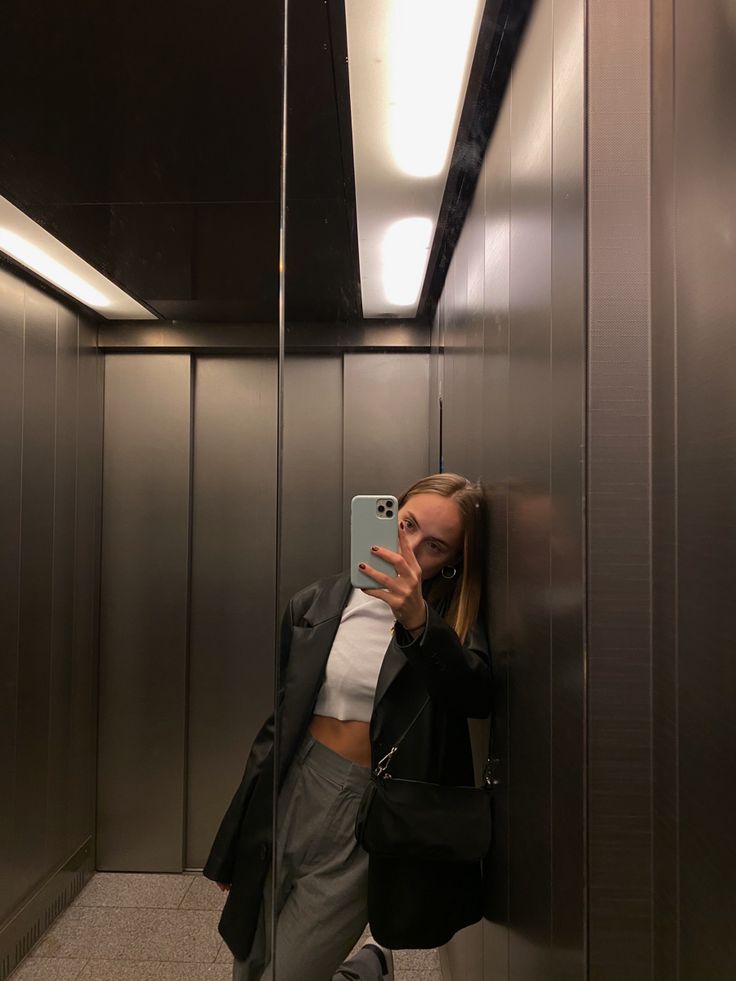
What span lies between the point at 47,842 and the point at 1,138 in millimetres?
1913

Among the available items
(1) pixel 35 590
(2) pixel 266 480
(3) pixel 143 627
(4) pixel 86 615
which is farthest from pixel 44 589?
(2) pixel 266 480

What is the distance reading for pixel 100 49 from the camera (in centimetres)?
160

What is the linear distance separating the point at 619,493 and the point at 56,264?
1.58 metres

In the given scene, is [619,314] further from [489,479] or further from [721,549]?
[489,479]

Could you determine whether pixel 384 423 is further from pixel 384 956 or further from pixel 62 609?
pixel 384 956

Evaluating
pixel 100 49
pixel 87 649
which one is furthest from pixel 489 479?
pixel 100 49

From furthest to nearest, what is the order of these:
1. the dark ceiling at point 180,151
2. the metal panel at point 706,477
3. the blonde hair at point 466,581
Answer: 1. the dark ceiling at point 180,151
2. the blonde hair at point 466,581
3. the metal panel at point 706,477

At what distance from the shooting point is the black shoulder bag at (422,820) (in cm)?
Result: 118

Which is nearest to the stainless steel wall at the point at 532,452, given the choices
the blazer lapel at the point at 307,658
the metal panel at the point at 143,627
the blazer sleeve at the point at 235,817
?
the blazer lapel at the point at 307,658

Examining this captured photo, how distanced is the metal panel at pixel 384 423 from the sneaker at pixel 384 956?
801 millimetres

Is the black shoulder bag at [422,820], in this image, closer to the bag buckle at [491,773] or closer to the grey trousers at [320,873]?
the bag buckle at [491,773]

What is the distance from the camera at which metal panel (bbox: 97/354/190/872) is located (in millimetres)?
1680

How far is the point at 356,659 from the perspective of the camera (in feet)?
4.41

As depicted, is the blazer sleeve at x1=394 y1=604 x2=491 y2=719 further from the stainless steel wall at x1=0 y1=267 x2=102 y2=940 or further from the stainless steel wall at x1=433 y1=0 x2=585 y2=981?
the stainless steel wall at x1=0 y1=267 x2=102 y2=940
